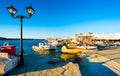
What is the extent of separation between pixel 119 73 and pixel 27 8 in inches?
294

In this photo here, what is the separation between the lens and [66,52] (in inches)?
1247

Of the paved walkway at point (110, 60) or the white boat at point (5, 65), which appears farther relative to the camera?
the paved walkway at point (110, 60)

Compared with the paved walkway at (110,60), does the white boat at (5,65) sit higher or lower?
higher

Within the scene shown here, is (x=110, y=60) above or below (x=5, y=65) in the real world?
below

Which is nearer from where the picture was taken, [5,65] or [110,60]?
[5,65]

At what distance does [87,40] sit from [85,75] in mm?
28621

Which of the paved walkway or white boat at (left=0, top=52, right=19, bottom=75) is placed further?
the paved walkway

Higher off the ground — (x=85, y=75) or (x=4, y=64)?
(x=4, y=64)

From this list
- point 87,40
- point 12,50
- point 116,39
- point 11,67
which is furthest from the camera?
point 116,39

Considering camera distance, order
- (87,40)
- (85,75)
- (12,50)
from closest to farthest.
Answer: (85,75) < (12,50) < (87,40)

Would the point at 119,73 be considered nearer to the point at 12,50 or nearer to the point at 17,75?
the point at 17,75

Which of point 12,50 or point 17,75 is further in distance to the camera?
point 12,50

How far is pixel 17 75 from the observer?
856 centimetres

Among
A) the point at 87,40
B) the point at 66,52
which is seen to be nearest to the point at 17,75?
the point at 66,52
